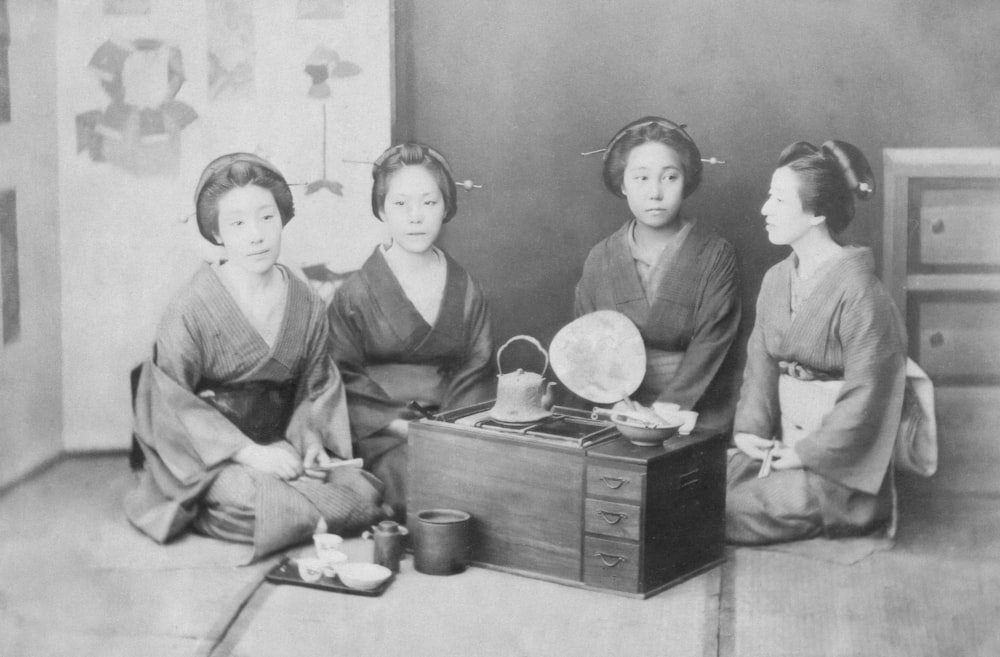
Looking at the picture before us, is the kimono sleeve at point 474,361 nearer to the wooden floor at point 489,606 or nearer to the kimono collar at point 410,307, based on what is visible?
the kimono collar at point 410,307

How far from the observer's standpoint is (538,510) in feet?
10.4

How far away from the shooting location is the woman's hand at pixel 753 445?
352 cm

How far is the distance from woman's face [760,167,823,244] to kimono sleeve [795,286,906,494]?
0.80 ft

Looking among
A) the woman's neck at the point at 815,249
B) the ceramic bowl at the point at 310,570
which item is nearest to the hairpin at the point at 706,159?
the woman's neck at the point at 815,249

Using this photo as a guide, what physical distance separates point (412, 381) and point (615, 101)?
104 centimetres

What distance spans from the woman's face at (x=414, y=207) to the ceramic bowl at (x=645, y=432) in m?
0.93

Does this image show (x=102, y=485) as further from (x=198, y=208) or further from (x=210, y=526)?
(x=198, y=208)

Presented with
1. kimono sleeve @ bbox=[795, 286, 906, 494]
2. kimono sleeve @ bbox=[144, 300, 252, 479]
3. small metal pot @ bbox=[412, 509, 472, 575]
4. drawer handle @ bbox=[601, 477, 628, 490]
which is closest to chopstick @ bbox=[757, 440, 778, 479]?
kimono sleeve @ bbox=[795, 286, 906, 494]

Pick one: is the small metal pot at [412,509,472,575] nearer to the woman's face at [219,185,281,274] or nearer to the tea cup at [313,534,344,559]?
the tea cup at [313,534,344,559]

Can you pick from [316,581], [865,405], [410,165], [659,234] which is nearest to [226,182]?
[410,165]

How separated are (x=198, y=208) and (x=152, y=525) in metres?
0.89

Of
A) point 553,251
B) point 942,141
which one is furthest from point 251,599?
point 942,141

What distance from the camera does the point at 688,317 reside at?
3.69m

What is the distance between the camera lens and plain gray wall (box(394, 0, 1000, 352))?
345 cm
